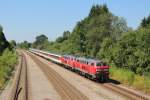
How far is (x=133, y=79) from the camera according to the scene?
3622 centimetres

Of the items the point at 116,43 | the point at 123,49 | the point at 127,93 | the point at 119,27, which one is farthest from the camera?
the point at 119,27

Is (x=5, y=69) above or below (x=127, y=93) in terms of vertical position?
above

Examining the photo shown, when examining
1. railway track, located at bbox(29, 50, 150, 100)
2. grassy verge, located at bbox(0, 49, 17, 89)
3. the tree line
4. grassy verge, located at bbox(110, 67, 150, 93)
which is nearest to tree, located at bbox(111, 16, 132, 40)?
the tree line

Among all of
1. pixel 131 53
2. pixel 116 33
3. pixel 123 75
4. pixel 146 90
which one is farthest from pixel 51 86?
pixel 116 33

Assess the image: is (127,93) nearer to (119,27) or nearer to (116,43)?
(116,43)

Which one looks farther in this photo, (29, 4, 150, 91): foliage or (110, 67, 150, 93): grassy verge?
(29, 4, 150, 91): foliage

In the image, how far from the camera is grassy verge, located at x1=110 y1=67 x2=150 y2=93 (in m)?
32.7

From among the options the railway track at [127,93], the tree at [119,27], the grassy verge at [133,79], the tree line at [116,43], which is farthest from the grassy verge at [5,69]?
the tree at [119,27]

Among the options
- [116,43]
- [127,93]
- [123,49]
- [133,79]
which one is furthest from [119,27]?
[127,93]

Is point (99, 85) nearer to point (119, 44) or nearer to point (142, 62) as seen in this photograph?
point (142, 62)

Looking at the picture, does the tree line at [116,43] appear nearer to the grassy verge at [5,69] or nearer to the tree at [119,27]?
the tree at [119,27]

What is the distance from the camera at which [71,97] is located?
1129 inches

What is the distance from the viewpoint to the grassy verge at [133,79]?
107 ft

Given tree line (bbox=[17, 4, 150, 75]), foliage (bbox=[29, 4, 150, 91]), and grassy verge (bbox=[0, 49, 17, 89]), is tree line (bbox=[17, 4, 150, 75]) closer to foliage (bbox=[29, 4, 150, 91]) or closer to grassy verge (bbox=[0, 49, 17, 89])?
foliage (bbox=[29, 4, 150, 91])
